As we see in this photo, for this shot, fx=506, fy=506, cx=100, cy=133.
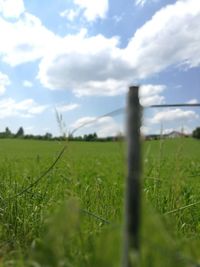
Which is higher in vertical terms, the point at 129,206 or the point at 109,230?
the point at 129,206

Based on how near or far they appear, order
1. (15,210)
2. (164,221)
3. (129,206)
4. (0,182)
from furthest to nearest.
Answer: (0,182) < (15,210) < (164,221) < (129,206)

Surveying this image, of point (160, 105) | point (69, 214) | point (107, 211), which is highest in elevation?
point (160, 105)

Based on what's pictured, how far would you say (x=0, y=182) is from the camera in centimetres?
485

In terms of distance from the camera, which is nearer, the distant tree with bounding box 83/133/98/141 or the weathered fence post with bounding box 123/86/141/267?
the weathered fence post with bounding box 123/86/141/267

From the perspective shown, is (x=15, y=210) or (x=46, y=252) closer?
(x=46, y=252)

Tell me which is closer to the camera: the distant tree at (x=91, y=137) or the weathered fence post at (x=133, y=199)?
the weathered fence post at (x=133, y=199)

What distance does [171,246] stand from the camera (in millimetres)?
1852

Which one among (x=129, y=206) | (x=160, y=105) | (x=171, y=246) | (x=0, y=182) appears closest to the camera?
(x=129, y=206)

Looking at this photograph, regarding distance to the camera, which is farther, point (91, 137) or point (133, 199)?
point (91, 137)

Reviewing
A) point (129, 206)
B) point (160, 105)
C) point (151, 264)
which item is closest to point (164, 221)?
point (151, 264)

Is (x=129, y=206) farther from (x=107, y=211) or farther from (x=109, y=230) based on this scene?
(x=107, y=211)

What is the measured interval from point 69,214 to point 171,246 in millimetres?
392

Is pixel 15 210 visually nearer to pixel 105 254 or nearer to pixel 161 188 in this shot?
pixel 161 188

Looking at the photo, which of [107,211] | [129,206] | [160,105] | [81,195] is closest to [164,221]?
[129,206]
